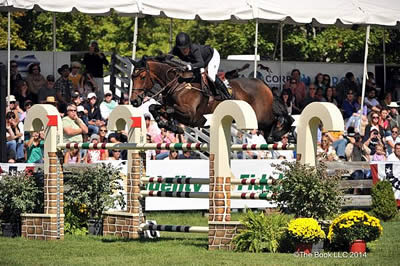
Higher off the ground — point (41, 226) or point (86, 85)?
point (86, 85)

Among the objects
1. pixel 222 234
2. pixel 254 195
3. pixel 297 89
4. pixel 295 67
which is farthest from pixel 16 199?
pixel 295 67

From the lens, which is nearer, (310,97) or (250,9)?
(250,9)

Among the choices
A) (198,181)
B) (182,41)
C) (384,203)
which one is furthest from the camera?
(182,41)

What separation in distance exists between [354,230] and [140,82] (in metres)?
8.70

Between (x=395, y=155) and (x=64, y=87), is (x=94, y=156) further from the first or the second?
(x=395, y=155)

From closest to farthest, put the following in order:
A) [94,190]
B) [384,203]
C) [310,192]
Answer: [310,192] < [94,190] < [384,203]

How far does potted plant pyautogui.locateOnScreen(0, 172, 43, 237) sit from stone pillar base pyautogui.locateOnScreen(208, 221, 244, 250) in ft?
10.3

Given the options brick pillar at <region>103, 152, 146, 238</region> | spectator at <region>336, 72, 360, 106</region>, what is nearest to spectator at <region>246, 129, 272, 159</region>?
spectator at <region>336, 72, 360, 106</region>

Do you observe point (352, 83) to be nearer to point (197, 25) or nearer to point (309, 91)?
point (309, 91)

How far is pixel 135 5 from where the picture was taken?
21.5m

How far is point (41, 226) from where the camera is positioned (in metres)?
14.9

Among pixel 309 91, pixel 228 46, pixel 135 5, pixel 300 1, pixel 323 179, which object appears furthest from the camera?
pixel 228 46

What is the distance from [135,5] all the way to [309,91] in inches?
253

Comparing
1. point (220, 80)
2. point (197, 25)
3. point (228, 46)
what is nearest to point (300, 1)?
point (220, 80)
